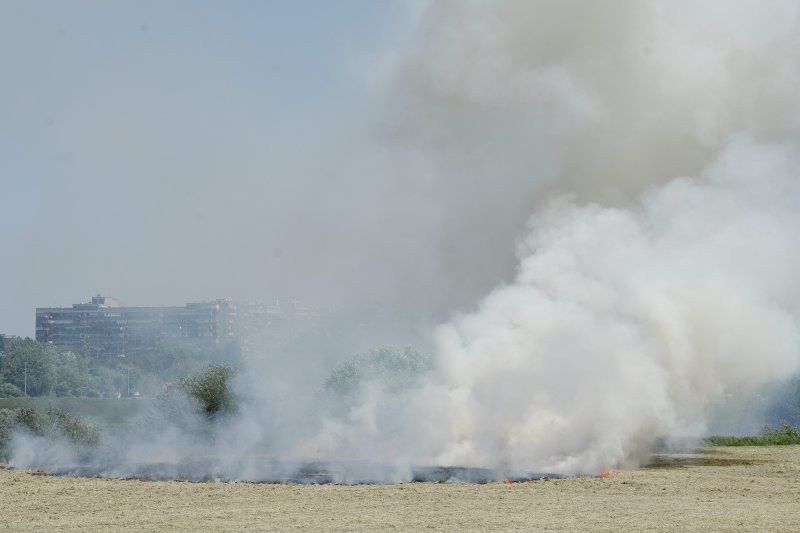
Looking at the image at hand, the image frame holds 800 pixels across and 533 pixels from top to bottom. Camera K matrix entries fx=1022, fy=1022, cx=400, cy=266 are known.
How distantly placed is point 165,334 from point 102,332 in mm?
14963

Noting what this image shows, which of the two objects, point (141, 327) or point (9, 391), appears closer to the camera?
point (9, 391)

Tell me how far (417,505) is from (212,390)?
1682cm

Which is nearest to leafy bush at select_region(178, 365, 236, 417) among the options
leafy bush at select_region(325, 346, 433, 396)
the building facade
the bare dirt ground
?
leafy bush at select_region(325, 346, 433, 396)

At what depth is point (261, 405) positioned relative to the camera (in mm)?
35438

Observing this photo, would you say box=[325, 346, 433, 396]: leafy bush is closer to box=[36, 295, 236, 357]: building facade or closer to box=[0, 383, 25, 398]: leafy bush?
box=[0, 383, 25, 398]: leafy bush

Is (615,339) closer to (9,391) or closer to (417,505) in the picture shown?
(417,505)

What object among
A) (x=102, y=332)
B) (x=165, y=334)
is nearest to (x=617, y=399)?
(x=165, y=334)

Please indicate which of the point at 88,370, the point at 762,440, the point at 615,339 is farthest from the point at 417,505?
the point at 88,370

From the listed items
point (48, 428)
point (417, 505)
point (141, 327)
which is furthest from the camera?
point (141, 327)

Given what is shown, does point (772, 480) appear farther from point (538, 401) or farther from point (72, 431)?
point (72, 431)

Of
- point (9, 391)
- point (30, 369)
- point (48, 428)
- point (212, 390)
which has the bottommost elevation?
point (48, 428)

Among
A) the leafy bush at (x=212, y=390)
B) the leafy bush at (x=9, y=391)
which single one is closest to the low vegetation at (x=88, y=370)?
the leafy bush at (x=9, y=391)

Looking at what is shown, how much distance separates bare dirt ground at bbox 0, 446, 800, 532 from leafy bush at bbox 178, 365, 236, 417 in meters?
9.22

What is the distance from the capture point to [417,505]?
67.5 feet
